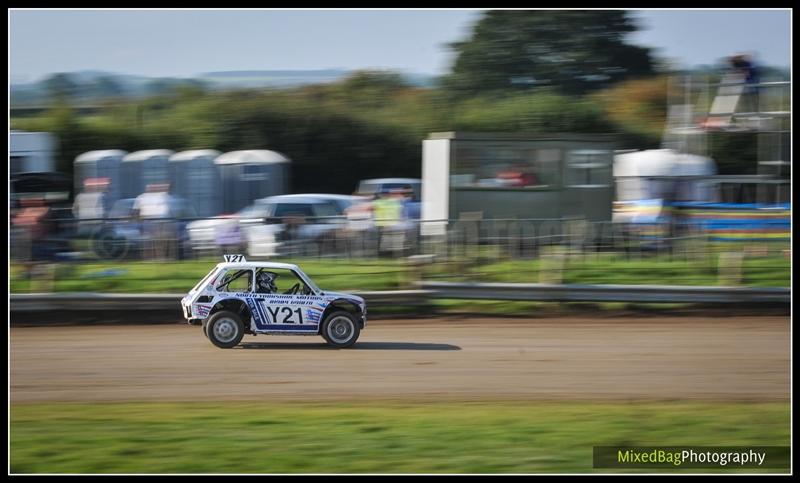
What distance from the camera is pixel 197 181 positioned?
81.6ft

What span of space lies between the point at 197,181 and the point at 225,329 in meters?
14.7

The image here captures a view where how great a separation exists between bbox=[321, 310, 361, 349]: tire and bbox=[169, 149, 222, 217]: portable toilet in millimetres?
13999

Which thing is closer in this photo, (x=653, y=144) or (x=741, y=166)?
(x=741, y=166)

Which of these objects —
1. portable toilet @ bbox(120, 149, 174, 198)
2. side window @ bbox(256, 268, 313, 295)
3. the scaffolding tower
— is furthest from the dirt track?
portable toilet @ bbox(120, 149, 174, 198)

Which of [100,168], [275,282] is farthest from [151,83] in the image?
[275,282]

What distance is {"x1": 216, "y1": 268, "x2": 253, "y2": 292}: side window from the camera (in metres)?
10.7

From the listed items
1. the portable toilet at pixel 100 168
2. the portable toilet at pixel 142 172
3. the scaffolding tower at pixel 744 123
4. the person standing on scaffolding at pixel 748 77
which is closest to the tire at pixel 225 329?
the scaffolding tower at pixel 744 123

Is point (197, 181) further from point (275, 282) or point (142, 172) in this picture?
point (275, 282)

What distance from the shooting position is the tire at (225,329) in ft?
35.1

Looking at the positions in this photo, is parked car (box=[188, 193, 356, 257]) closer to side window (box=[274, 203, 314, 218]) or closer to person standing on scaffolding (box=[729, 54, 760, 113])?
side window (box=[274, 203, 314, 218])

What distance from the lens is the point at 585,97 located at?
33.4 metres

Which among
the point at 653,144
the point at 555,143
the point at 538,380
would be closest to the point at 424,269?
the point at 538,380

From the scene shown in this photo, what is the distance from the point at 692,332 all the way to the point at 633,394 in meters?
3.66
